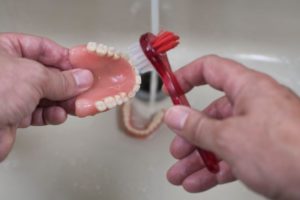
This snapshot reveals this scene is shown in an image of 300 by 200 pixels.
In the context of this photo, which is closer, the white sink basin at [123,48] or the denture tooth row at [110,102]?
the denture tooth row at [110,102]

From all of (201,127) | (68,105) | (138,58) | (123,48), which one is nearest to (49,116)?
(68,105)

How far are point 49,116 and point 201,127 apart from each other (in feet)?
0.87

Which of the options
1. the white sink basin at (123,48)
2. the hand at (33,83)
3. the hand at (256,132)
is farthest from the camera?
the white sink basin at (123,48)

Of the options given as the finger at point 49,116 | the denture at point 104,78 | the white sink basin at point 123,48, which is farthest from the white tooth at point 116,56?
the white sink basin at point 123,48

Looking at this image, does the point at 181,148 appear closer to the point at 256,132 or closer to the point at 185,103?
the point at 185,103

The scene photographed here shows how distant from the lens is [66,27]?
983mm

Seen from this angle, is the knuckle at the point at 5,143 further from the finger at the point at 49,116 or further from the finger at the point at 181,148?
the finger at the point at 181,148

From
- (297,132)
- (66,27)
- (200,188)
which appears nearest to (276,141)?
(297,132)

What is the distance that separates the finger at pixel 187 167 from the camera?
0.66m

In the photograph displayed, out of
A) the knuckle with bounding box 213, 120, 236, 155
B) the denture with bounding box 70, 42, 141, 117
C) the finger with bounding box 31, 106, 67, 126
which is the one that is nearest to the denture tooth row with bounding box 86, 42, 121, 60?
the denture with bounding box 70, 42, 141, 117

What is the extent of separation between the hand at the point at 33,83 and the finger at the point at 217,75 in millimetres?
127

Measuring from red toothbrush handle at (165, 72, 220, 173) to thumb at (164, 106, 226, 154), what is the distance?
8 centimetres

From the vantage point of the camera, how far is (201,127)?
473mm

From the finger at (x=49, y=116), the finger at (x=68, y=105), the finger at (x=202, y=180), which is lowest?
the finger at (x=202, y=180)
